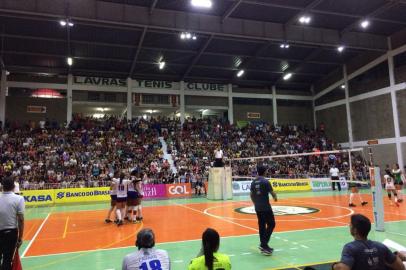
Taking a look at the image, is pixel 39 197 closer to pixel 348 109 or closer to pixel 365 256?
pixel 365 256

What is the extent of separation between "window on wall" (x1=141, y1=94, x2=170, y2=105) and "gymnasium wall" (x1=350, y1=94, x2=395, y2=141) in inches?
759

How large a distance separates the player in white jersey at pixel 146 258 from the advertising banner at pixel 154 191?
19627mm

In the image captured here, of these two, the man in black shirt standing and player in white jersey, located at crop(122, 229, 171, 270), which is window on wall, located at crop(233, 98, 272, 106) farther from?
player in white jersey, located at crop(122, 229, 171, 270)

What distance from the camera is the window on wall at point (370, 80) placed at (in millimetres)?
31766

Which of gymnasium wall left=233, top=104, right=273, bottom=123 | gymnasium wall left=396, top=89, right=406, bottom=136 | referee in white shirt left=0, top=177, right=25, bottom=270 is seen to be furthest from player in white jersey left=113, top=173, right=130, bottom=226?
gymnasium wall left=396, top=89, right=406, bottom=136

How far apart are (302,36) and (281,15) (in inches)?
109

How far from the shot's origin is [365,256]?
11.6ft

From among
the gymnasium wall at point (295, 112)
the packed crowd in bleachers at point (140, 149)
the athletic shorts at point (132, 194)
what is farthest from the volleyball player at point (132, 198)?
the gymnasium wall at point (295, 112)

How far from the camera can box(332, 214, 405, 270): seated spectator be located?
3518 millimetres

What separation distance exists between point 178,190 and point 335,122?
72.6 ft

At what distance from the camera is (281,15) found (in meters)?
24.7

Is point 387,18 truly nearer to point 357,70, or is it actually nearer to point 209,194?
point 357,70

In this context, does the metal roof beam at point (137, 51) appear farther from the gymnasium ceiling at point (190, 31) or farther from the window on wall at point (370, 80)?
the window on wall at point (370, 80)

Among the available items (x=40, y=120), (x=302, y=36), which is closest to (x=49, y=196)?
(x=40, y=120)
